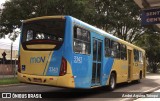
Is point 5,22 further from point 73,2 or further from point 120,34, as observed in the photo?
point 120,34

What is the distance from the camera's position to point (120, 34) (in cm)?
4384

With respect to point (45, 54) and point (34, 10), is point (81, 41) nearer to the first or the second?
point (45, 54)

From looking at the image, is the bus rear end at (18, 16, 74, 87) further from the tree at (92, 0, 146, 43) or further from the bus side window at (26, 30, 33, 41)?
the tree at (92, 0, 146, 43)

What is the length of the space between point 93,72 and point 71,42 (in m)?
2.62

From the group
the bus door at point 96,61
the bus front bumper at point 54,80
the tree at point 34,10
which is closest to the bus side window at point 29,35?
the bus front bumper at point 54,80

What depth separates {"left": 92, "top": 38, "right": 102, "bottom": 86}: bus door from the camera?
14.8 metres

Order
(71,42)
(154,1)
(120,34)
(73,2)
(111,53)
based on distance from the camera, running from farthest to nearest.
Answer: (120,34), (73,2), (111,53), (154,1), (71,42)

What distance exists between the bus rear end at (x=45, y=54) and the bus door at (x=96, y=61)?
7.80 feet

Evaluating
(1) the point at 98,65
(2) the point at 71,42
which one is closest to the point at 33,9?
(1) the point at 98,65

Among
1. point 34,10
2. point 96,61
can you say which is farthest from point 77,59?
point 34,10

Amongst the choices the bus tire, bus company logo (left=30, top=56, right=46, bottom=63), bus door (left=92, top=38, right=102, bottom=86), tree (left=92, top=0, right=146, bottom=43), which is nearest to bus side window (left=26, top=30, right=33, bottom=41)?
bus company logo (left=30, top=56, right=46, bottom=63)

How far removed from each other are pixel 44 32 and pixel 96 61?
10.2 ft

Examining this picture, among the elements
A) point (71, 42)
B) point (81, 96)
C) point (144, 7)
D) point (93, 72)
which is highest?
point (144, 7)

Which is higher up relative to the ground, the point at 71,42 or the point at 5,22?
the point at 5,22
